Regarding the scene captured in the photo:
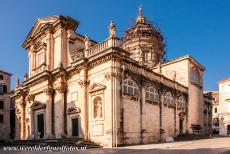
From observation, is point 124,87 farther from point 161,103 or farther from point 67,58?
point 67,58

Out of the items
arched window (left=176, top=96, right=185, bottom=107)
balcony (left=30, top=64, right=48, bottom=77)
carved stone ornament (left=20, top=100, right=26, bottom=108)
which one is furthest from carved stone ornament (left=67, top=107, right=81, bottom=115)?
arched window (left=176, top=96, right=185, bottom=107)

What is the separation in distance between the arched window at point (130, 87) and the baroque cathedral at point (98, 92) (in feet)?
0.28

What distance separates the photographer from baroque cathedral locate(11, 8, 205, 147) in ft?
69.9

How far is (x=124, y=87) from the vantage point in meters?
21.9

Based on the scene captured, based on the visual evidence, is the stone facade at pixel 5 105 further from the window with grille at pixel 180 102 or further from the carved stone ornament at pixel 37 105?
the window with grille at pixel 180 102

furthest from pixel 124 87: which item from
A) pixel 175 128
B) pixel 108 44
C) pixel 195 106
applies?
pixel 195 106

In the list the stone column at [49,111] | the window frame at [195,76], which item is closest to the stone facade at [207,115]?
the window frame at [195,76]

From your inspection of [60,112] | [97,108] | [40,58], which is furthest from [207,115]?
[40,58]

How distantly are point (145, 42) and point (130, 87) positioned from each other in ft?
74.6

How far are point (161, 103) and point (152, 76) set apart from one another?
3126mm

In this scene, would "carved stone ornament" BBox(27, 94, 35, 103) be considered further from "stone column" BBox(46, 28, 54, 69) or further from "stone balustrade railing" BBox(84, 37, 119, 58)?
"stone balustrade railing" BBox(84, 37, 119, 58)

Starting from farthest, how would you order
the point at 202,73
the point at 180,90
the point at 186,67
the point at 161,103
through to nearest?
the point at 202,73 → the point at 186,67 → the point at 180,90 → the point at 161,103

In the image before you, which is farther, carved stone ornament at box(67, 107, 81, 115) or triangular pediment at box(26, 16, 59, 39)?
triangular pediment at box(26, 16, 59, 39)

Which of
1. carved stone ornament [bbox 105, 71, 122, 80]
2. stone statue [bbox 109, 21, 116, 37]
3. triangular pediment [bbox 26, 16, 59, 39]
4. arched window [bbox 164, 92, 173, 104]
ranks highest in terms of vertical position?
triangular pediment [bbox 26, 16, 59, 39]
